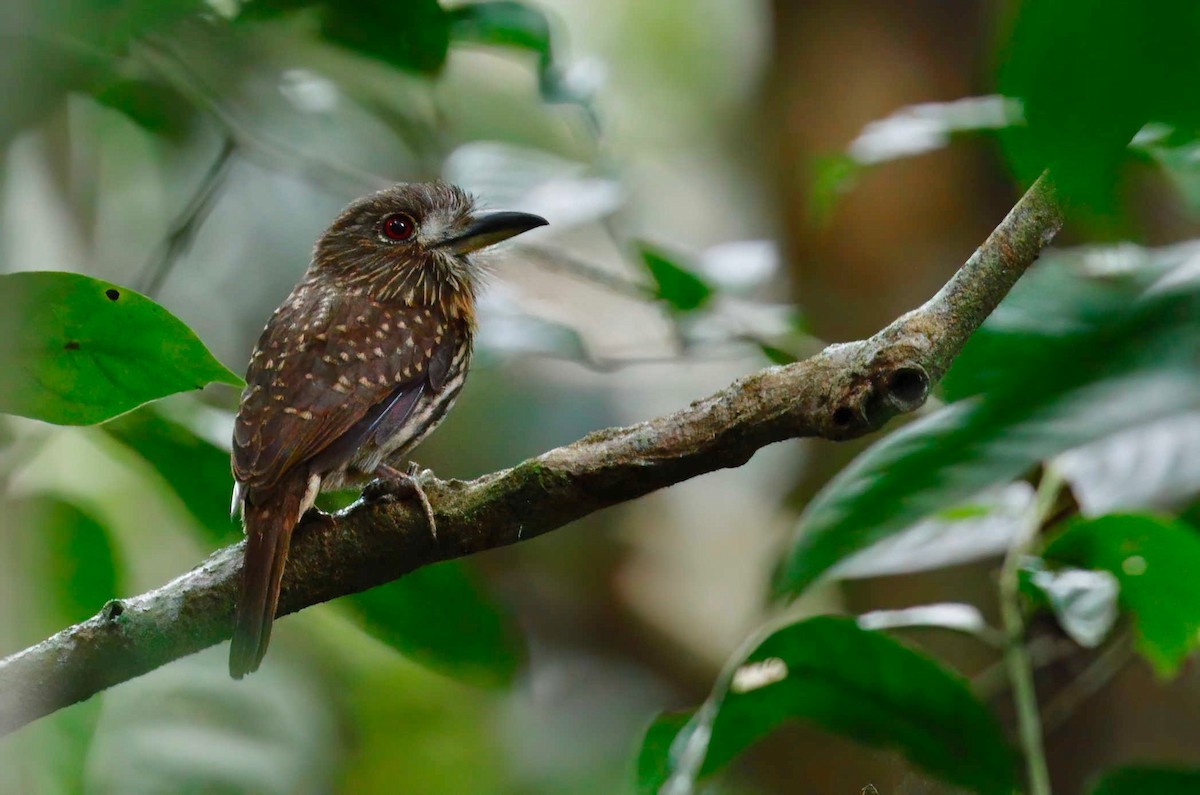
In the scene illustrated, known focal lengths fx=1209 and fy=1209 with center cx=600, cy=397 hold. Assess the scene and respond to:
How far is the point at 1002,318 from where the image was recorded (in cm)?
124

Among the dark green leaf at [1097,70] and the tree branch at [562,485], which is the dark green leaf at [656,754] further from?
the dark green leaf at [1097,70]

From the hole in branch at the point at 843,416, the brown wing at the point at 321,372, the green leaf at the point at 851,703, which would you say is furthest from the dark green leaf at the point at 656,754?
the brown wing at the point at 321,372

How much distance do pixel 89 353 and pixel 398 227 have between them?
6.36 feet

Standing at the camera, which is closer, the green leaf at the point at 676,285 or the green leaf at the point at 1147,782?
the green leaf at the point at 1147,782

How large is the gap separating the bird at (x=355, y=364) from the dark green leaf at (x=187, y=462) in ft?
0.13

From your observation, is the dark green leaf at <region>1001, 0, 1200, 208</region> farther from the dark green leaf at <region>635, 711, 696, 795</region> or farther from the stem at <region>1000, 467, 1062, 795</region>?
the stem at <region>1000, 467, 1062, 795</region>

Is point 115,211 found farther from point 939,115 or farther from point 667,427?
point 667,427

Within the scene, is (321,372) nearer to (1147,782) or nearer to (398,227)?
(398,227)

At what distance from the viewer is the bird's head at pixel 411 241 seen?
2.95 metres

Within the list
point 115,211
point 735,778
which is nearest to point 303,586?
point 735,778

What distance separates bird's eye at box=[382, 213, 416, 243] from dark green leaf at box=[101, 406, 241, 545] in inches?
48.5

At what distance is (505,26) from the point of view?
90.4 inches

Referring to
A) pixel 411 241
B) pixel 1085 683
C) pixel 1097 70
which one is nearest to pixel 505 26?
pixel 411 241

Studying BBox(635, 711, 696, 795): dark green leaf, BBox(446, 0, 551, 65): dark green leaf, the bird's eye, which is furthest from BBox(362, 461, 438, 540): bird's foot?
the bird's eye
